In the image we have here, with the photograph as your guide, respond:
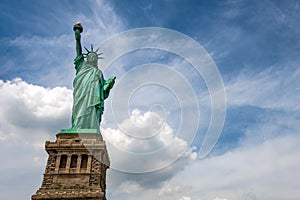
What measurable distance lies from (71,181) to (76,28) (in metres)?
16.1

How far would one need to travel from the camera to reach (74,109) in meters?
31.9

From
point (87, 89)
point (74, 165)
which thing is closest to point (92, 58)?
point (87, 89)

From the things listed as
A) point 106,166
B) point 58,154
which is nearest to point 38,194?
point 58,154

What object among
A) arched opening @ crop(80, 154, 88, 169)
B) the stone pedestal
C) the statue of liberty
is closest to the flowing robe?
the statue of liberty

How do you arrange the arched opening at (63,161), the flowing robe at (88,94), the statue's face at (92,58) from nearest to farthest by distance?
the arched opening at (63,161) < the flowing robe at (88,94) < the statue's face at (92,58)

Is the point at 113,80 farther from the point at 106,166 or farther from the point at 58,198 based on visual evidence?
the point at 58,198

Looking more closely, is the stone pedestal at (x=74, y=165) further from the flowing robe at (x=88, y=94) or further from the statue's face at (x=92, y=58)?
the statue's face at (x=92, y=58)

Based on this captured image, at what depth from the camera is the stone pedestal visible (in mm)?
25578

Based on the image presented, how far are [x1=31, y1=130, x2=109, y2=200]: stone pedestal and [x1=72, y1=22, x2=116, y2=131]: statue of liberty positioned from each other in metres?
1.97

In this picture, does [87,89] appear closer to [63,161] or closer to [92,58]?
[92,58]

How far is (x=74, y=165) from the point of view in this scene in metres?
27.4

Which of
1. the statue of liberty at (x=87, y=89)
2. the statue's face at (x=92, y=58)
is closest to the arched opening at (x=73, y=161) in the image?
the statue of liberty at (x=87, y=89)

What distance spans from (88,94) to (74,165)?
8155mm

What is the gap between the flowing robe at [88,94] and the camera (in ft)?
101
